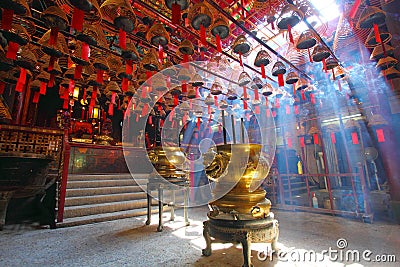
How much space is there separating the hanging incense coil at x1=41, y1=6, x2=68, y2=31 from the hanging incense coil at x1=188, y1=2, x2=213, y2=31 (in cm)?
196

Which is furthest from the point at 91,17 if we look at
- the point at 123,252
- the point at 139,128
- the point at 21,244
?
the point at 139,128

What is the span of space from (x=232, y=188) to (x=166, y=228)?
230 cm

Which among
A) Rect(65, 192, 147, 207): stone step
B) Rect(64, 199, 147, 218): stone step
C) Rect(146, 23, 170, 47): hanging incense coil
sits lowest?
Rect(64, 199, 147, 218): stone step

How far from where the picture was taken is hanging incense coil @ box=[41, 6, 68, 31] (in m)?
2.71

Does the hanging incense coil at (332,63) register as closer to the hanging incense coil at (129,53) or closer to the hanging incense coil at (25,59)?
the hanging incense coil at (129,53)

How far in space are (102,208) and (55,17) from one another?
410cm

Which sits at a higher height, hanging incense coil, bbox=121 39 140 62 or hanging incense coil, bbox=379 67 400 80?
hanging incense coil, bbox=121 39 140 62

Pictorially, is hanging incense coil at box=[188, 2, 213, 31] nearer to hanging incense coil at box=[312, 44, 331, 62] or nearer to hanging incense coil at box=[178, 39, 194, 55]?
hanging incense coil at box=[178, 39, 194, 55]

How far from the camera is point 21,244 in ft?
9.25

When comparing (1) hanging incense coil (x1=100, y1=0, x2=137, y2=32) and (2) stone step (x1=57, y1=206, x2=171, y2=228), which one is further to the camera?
(2) stone step (x1=57, y1=206, x2=171, y2=228)

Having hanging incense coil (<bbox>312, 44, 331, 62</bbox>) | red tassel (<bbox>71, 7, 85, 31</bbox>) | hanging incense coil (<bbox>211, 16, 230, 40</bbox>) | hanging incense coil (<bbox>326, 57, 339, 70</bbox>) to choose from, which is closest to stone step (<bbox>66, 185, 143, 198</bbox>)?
red tassel (<bbox>71, 7, 85, 31</bbox>)

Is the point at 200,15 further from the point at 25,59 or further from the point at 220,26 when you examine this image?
the point at 25,59

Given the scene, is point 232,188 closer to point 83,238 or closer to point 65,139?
point 83,238

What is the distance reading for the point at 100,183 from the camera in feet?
19.0
